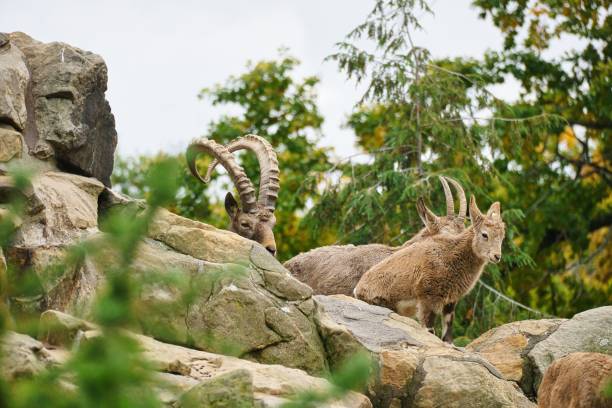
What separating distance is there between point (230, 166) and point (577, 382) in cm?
596

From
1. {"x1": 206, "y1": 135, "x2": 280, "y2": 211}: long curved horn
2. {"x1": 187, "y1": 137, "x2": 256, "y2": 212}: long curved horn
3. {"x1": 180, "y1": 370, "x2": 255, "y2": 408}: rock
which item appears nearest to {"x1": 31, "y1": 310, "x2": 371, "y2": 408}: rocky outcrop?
{"x1": 180, "y1": 370, "x2": 255, "y2": 408}: rock

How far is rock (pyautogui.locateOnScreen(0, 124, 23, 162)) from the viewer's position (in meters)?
8.00

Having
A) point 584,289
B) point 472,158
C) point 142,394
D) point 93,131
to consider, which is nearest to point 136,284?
point 142,394

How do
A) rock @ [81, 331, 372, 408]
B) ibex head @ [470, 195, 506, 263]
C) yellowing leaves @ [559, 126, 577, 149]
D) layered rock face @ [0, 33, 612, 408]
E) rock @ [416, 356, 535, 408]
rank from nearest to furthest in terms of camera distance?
rock @ [81, 331, 372, 408] < layered rock face @ [0, 33, 612, 408] < rock @ [416, 356, 535, 408] < ibex head @ [470, 195, 506, 263] < yellowing leaves @ [559, 126, 577, 149]

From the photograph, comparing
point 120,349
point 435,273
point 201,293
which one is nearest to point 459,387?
point 201,293

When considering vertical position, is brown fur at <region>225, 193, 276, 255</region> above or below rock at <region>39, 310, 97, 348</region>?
above

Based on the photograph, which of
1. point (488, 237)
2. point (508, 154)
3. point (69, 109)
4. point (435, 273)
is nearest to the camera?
point (69, 109)

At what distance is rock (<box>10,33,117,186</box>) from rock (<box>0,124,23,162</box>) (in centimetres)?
43

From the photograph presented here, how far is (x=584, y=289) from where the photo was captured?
22609 mm

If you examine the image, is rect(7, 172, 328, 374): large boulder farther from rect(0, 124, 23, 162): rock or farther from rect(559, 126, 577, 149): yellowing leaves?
rect(559, 126, 577, 149): yellowing leaves

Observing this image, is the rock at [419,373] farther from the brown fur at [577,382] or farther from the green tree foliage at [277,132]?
the green tree foliage at [277,132]

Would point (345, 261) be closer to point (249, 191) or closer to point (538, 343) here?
point (249, 191)

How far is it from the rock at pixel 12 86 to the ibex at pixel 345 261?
5.49 meters

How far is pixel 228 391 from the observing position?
5750 mm
